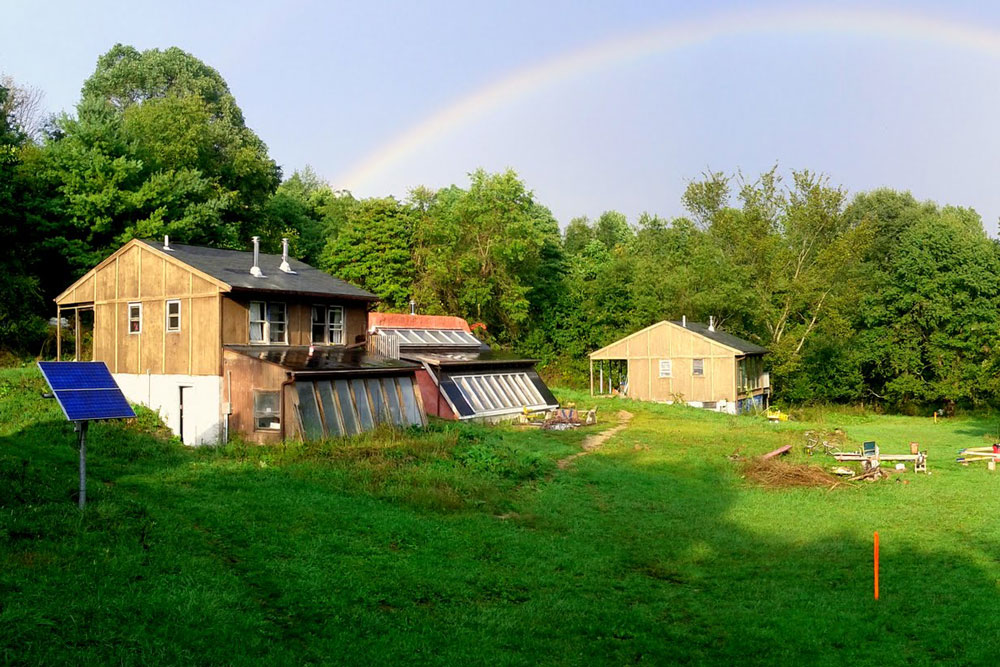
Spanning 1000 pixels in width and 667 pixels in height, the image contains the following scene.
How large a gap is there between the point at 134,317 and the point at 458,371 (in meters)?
13.1

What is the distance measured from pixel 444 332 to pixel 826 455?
21840mm

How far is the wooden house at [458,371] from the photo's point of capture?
3234 centimetres

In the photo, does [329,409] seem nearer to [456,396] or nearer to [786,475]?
[456,396]

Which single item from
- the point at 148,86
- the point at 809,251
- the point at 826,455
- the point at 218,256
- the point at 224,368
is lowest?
the point at 826,455

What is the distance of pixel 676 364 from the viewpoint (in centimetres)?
4891

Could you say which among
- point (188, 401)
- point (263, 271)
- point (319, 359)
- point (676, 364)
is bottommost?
point (188, 401)

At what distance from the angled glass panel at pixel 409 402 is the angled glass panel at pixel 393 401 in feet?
0.81

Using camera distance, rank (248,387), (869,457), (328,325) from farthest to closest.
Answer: (328,325)
(248,387)
(869,457)

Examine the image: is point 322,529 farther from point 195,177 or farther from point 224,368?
point 195,177

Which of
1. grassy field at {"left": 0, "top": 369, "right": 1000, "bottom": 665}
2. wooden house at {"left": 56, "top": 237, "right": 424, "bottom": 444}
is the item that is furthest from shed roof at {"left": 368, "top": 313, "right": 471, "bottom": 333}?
grassy field at {"left": 0, "top": 369, "right": 1000, "bottom": 665}

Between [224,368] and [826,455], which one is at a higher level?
[224,368]

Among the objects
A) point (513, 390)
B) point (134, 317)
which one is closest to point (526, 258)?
point (513, 390)

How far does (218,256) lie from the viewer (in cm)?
3012

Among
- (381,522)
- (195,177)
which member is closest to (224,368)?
(381,522)
